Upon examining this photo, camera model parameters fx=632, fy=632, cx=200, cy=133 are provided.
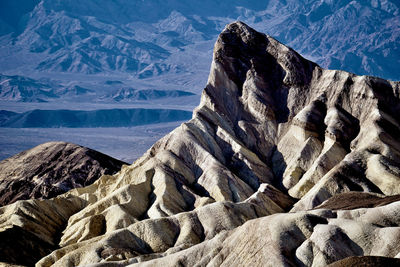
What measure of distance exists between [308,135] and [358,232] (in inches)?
1458

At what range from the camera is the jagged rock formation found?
4038 inches

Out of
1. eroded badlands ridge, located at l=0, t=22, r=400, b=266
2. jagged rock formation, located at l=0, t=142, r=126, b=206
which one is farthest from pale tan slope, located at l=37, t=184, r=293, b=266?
jagged rock formation, located at l=0, t=142, r=126, b=206

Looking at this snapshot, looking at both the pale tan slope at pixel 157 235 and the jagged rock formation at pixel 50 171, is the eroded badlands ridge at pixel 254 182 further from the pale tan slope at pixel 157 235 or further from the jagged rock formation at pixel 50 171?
the jagged rock formation at pixel 50 171

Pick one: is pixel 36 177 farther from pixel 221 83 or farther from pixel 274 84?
pixel 274 84

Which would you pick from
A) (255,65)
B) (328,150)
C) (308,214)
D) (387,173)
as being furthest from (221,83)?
(308,214)

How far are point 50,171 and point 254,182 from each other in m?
42.6

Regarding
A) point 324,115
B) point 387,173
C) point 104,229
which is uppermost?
point 324,115

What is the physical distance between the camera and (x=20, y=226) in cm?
7112

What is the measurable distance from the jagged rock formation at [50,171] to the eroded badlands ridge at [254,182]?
16.8 meters

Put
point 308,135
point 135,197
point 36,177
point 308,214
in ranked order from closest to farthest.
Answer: point 308,214
point 135,197
point 308,135
point 36,177

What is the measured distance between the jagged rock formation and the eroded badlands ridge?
16.8 meters

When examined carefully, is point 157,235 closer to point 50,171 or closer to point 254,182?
point 254,182

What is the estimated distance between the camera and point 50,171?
354ft

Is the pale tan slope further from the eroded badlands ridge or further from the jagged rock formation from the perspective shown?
the jagged rock formation
